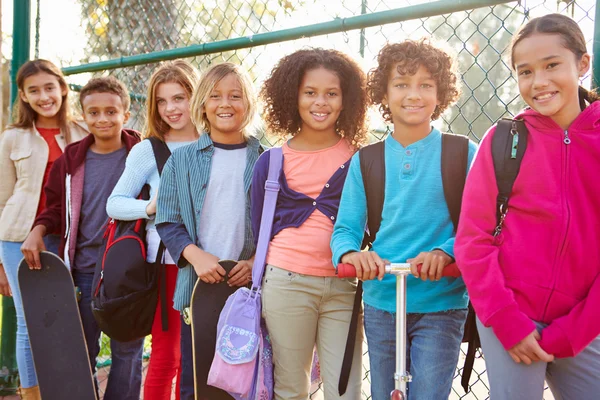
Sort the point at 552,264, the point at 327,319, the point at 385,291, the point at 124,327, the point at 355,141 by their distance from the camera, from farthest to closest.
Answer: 1. the point at 124,327
2. the point at 355,141
3. the point at 327,319
4. the point at 385,291
5. the point at 552,264

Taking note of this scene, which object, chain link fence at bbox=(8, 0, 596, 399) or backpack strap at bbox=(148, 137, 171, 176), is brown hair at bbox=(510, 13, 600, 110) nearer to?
chain link fence at bbox=(8, 0, 596, 399)

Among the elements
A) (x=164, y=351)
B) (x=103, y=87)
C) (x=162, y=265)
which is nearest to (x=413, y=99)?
(x=162, y=265)

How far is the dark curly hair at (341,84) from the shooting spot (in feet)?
8.46

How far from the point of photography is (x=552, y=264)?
5.83 feet

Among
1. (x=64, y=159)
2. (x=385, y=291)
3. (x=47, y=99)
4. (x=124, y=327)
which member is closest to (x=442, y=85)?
(x=385, y=291)

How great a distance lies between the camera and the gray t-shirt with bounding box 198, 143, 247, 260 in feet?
8.74

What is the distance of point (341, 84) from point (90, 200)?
1.50 meters

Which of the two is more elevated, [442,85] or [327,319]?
[442,85]

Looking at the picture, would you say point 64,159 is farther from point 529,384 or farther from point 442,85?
point 529,384

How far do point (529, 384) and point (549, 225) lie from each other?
1.61ft

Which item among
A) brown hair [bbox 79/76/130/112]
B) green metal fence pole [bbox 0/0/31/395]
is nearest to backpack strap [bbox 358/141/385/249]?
brown hair [bbox 79/76/130/112]

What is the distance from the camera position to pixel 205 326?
2584mm

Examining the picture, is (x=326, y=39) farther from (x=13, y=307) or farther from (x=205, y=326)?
(x=13, y=307)

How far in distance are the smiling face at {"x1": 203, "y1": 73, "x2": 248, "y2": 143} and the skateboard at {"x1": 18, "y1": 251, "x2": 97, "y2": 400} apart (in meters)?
1.14
